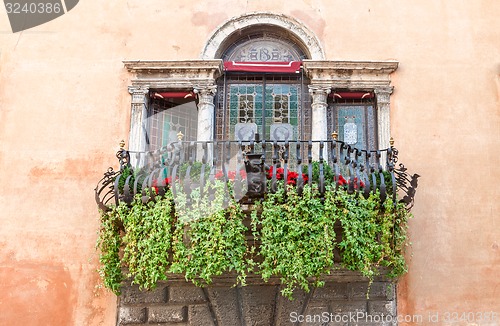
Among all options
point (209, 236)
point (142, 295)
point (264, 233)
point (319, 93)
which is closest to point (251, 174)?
point (264, 233)

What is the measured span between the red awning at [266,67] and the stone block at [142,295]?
9.81ft

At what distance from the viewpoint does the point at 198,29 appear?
8.79 m

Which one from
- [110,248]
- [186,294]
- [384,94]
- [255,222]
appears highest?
[384,94]

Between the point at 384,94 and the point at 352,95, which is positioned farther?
the point at 352,95

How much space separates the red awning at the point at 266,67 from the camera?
8.66 m

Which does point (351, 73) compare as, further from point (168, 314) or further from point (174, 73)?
point (168, 314)

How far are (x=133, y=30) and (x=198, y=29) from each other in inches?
33.6

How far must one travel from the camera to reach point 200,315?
7402mm

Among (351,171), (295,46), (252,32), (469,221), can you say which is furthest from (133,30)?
(469,221)

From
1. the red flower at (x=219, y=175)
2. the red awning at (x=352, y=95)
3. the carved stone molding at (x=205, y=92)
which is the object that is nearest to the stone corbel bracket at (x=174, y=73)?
the carved stone molding at (x=205, y=92)

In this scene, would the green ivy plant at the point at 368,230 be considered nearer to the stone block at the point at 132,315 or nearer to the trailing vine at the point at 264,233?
the trailing vine at the point at 264,233

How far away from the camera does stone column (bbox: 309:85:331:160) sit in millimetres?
8320

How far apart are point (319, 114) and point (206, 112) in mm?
1418

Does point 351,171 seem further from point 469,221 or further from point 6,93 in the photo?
point 6,93
